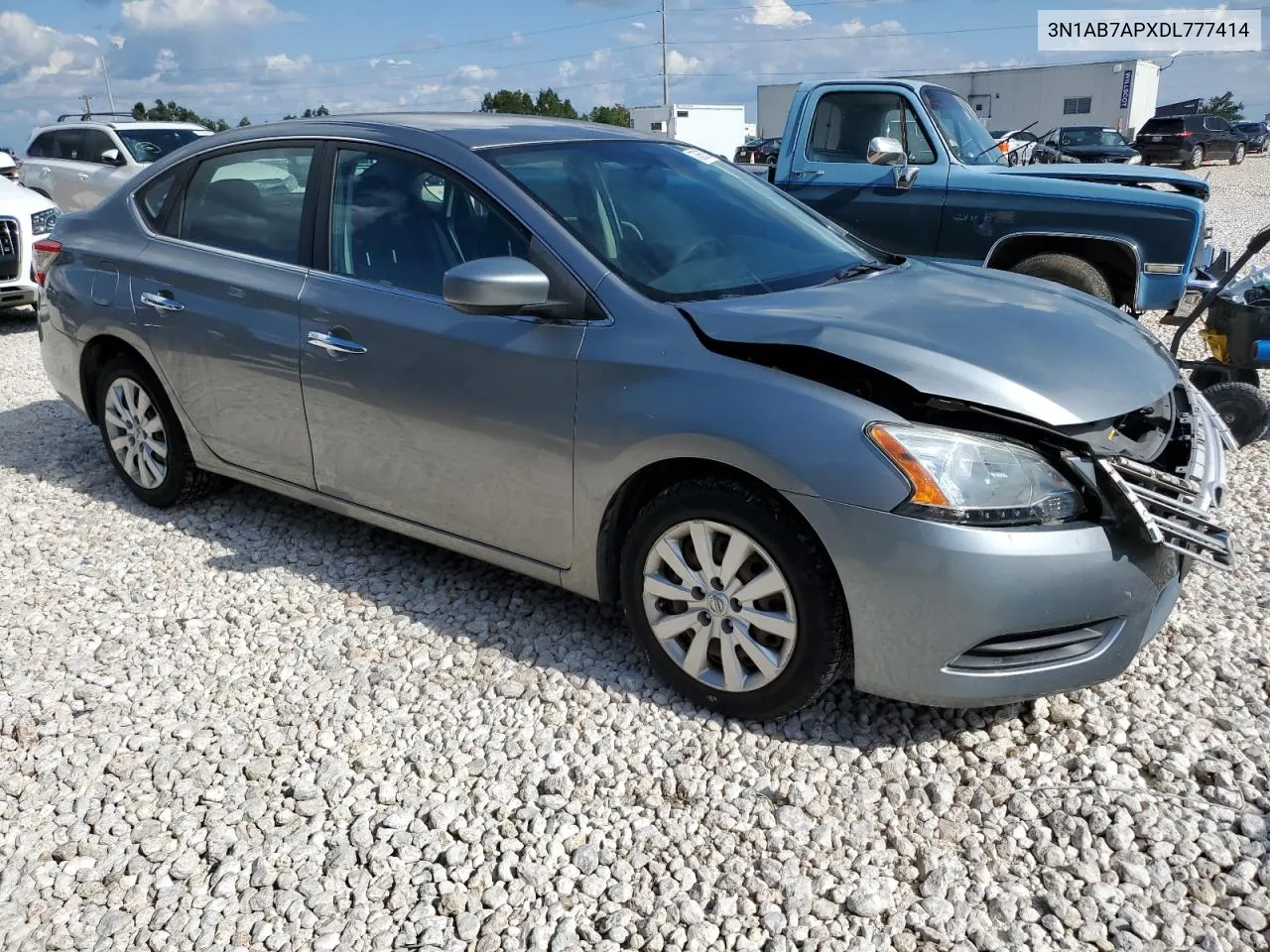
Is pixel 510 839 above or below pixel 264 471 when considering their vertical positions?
below

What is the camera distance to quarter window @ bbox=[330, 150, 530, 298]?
11.6 ft

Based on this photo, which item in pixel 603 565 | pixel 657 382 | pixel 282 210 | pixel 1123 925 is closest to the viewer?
pixel 1123 925

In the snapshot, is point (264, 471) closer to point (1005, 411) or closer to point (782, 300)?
point (782, 300)

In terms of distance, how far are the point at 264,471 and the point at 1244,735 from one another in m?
3.61

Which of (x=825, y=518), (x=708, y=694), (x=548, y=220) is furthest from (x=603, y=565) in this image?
(x=548, y=220)

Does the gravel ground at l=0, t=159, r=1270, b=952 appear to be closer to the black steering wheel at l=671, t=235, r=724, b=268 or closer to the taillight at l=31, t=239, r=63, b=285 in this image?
the black steering wheel at l=671, t=235, r=724, b=268

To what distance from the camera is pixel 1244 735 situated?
3.09 meters

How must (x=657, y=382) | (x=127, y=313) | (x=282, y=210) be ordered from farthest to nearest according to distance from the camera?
(x=127, y=313) < (x=282, y=210) < (x=657, y=382)

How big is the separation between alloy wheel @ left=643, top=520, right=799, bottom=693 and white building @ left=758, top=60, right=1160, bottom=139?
43.8m

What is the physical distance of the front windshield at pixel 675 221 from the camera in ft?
11.1

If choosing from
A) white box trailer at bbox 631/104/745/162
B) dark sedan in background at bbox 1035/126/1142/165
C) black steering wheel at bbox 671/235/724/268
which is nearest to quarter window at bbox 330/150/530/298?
black steering wheel at bbox 671/235/724/268

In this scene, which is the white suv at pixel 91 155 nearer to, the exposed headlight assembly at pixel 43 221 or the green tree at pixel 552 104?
the exposed headlight assembly at pixel 43 221

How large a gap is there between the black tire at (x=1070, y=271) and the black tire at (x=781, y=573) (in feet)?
16.1

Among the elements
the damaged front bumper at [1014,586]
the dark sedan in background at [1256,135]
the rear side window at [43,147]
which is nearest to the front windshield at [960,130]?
the damaged front bumper at [1014,586]
